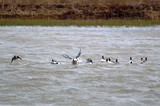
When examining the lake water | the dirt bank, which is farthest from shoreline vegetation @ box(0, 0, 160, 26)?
the lake water

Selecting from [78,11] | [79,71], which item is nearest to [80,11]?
[78,11]

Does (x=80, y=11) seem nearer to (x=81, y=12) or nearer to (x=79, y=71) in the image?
(x=81, y=12)

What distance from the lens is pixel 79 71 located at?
68.8 ft

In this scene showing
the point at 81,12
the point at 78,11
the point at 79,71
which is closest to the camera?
the point at 79,71

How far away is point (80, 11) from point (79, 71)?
30.2 metres

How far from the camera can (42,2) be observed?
55.5m

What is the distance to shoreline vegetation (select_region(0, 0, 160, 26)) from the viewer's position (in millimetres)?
48188

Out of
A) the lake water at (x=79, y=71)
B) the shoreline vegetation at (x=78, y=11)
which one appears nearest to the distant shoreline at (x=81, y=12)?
the shoreline vegetation at (x=78, y=11)

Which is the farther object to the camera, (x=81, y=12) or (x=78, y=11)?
(x=78, y=11)

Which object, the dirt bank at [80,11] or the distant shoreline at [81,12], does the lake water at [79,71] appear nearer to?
the distant shoreline at [81,12]

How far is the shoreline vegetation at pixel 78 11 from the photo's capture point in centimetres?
4819

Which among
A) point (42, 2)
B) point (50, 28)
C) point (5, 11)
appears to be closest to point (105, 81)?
point (50, 28)

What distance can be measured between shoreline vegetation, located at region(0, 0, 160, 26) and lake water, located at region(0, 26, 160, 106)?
11.3 m

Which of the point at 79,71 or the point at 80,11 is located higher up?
the point at 80,11
